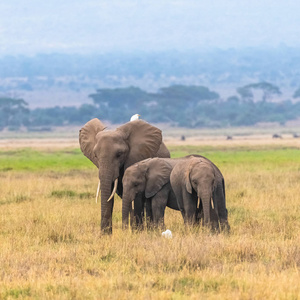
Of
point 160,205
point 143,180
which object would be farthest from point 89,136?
point 160,205

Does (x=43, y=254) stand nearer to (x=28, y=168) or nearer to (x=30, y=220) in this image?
(x=30, y=220)

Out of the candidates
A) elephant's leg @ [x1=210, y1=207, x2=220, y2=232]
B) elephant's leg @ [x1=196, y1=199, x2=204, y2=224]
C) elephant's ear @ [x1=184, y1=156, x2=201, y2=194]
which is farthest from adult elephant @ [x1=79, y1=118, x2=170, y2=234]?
elephant's leg @ [x1=210, y1=207, x2=220, y2=232]

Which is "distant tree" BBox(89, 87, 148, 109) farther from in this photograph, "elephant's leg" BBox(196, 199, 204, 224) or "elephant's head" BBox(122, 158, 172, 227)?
"elephant's leg" BBox(196, 199, 204, 224)

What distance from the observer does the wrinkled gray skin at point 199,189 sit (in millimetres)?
10195

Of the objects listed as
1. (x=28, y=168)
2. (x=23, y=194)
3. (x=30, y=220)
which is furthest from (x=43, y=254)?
(x=28, y=168)

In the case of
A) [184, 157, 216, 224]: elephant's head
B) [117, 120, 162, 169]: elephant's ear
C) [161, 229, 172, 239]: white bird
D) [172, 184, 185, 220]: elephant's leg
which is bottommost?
[161, 229, 172, 239]: white bird

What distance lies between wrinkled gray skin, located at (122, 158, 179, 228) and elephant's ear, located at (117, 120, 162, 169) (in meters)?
0.25

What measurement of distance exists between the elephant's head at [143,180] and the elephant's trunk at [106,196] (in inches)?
10.1

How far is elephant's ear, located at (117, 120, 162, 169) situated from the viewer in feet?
37.8

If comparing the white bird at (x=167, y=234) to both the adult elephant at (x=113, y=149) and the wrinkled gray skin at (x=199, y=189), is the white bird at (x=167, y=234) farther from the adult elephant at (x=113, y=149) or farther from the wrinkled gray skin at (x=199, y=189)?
the adult elephant at (x=113, y=149)

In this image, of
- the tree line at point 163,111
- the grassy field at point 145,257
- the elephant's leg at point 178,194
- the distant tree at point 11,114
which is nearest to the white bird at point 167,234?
the grassy field at point 145,257

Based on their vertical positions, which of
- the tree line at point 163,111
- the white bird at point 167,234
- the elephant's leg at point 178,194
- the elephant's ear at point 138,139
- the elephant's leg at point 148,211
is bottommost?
the tree line at point 163,111

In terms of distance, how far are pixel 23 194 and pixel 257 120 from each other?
134 metres

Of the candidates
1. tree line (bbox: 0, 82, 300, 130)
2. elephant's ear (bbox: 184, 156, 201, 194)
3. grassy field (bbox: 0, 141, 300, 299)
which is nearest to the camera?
grassy field (bbox: 0, 141, 300, 299)
